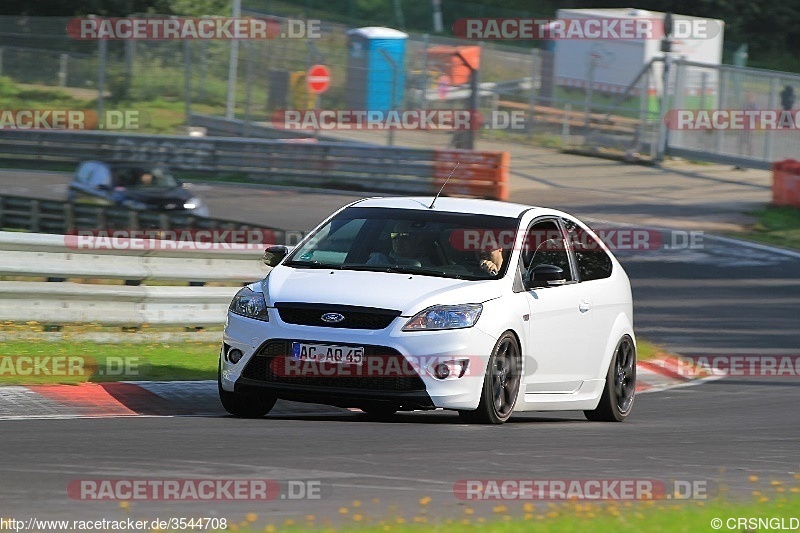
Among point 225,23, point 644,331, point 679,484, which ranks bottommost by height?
point 644,331

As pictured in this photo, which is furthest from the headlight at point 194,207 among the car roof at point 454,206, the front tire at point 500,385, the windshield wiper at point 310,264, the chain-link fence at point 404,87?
the front tire at point 500,385

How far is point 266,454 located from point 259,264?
6.76 metres

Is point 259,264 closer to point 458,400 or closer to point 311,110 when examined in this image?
point 458,400

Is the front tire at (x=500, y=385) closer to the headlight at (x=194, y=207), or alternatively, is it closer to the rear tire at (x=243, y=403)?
the rear tire at (x=243, y=403)

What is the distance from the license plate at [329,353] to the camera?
8.66m

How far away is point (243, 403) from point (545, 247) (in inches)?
96.7

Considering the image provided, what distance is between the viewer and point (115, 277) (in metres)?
12.8

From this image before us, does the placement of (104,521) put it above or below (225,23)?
below

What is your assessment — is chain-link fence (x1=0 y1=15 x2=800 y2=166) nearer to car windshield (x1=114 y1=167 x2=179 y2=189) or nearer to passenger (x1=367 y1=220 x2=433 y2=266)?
car windshield (x1=114 y1=167 x2=179 y2=189)

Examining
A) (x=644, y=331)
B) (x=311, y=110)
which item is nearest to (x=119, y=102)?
(x=311, y=110)

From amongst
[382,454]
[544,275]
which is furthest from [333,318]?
[544,275]

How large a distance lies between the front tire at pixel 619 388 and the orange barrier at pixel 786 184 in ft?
62.4

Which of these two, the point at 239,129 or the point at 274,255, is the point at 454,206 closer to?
the point at 274,255

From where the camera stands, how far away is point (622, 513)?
6289 millimetres
